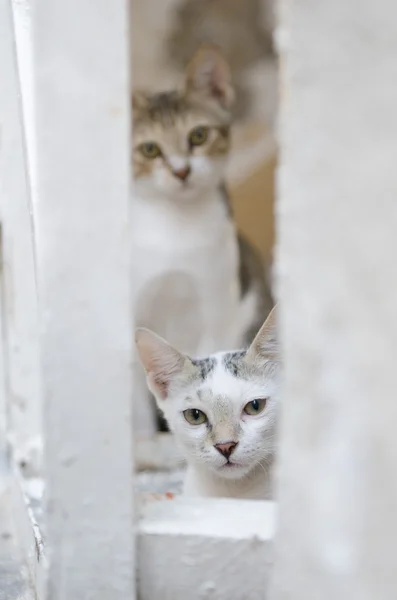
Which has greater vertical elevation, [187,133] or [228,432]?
[187,133]

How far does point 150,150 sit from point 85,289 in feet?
4.20

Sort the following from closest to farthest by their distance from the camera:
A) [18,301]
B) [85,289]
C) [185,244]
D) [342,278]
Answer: [342,278]
[85,289]
[18,301]
[185,244]

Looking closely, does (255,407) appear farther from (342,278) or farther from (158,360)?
(342,278)

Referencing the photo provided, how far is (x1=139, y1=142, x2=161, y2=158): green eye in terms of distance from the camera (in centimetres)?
193

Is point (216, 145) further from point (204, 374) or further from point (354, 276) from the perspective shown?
point (354, 276)

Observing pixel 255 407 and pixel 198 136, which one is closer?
pixel 255 407

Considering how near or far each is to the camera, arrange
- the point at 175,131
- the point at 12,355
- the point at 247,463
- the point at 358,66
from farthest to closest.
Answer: the point at 175,131, the point at 12,355, the point at 247,463, the point at 358,66

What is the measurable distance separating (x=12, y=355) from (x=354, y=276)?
0.92 m

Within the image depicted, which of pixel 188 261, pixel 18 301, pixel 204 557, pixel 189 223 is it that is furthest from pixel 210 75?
pixel 204 557

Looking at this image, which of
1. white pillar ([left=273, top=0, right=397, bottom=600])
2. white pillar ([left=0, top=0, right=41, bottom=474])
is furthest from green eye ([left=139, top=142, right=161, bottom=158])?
white pillar ([left=273, top=0, right=397, bottom=600])

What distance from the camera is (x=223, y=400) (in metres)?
1.08

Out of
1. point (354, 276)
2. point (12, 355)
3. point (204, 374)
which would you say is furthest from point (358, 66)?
point (12, 355)

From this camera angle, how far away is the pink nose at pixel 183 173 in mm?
1907

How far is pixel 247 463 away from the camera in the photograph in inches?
42.7
